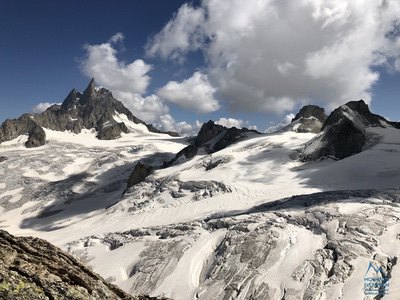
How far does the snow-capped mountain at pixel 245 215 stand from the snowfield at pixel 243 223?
135 mm

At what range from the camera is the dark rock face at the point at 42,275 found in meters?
7.83

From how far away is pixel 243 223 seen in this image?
3788 cm

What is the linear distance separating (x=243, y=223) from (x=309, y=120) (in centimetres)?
6400

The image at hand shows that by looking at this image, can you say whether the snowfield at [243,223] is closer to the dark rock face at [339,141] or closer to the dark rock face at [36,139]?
the dark rock face at [339,141]

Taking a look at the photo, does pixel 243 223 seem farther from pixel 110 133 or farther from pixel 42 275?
pixel 110 133

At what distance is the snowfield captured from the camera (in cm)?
2962

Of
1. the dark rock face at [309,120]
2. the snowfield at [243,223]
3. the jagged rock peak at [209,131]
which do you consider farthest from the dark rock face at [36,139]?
the dark rock face at [309,120]

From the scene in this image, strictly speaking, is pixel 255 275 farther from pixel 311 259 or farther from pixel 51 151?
pixel 51 151

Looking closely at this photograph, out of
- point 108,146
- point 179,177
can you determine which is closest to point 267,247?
point 179,177

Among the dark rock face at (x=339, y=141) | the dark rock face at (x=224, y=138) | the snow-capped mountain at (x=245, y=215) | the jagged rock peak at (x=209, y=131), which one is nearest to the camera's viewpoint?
the snow-capped mountain at (x=245, y=215)

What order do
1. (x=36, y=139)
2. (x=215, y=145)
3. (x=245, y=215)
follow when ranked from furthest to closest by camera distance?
1. (x=36, y=139)
2. (x=215, y=145)
3. (x=245, y=215)

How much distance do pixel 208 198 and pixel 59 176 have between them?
68328mm

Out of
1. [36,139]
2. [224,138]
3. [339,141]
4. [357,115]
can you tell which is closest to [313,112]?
[224,138]

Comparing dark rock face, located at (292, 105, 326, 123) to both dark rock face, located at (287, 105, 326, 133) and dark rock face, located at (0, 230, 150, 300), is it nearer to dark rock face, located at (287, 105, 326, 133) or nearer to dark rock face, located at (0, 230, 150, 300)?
dark rock face, located at (287, 105, 326, 133)
